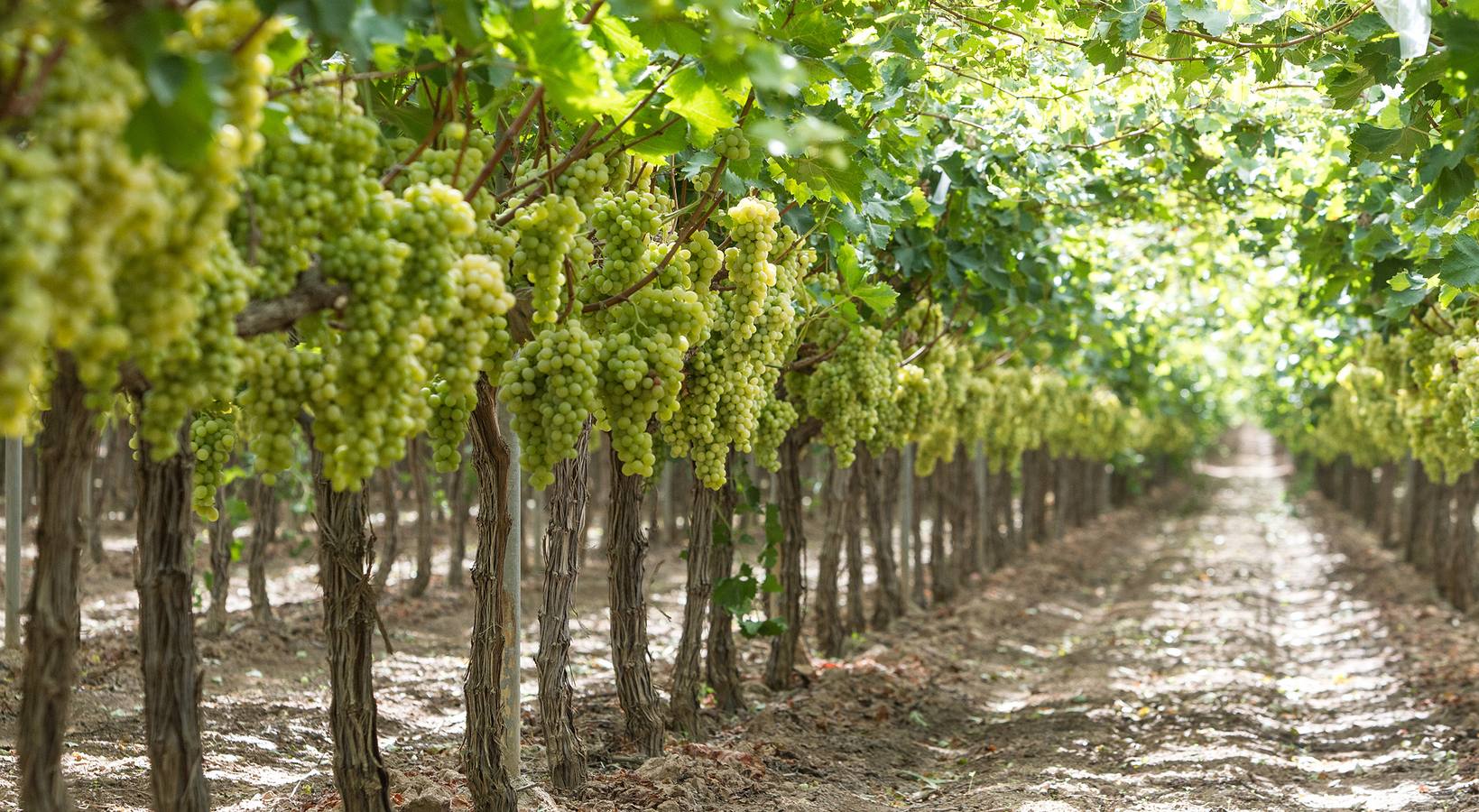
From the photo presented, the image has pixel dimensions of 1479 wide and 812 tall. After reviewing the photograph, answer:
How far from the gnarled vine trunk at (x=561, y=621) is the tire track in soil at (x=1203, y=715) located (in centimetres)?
178

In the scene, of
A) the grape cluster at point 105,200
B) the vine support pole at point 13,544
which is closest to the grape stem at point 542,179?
the grape cluster at point 105,200

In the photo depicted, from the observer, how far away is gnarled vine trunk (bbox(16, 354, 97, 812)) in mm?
2486

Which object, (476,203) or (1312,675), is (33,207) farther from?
(1312,675)

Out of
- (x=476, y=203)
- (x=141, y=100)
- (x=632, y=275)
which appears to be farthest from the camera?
(x=632, y=275)

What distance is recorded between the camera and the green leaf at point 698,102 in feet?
10.0

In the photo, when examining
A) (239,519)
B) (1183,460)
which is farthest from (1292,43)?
(1183,460)

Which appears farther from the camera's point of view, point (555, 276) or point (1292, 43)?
point (1292, 43)

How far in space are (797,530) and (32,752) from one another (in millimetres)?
5888

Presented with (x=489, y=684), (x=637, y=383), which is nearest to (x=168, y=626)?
(x=637, y=383)

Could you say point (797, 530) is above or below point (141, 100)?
below

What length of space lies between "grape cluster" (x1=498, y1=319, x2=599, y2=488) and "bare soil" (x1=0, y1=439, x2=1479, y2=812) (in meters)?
1.81

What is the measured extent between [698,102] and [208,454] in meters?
1.55

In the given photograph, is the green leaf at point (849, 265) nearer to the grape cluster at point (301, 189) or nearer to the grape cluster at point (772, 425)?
the grape cluster at point (772, 425)

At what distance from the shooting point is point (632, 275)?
11.4 ft
